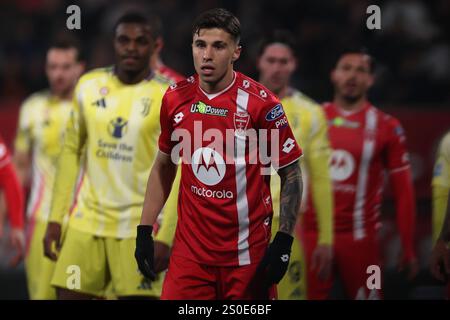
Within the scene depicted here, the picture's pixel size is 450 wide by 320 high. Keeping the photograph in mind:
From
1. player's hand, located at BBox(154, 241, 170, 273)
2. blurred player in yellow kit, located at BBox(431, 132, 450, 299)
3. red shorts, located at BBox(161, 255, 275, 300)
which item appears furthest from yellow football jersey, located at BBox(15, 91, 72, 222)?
blurred player in yellow kit, located at BBox(431, 132, 450, 299)

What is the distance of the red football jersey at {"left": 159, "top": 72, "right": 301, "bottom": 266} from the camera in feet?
20.2

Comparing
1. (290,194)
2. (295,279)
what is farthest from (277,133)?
(295,279)

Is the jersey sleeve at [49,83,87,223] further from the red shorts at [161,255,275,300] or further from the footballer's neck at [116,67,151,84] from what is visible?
the red shorts at [161,255,275,300]

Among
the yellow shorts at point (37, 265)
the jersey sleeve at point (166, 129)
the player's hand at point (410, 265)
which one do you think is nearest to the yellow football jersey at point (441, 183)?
the player's hand at point (410, 265)

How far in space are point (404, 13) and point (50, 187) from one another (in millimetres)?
5201

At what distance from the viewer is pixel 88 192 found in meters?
7.41

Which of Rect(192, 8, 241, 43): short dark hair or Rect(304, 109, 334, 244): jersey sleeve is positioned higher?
Rect(192, 8, 241, 43): short dark hair

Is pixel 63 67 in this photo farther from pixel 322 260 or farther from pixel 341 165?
pixel 322 260

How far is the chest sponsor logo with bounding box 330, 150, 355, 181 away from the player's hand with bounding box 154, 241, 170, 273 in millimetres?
2257

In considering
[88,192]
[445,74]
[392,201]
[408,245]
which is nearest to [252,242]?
[88,192]

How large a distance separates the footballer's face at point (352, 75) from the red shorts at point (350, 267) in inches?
43.9

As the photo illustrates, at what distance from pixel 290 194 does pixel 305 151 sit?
2.07 meters

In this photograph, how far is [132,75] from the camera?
7398 millimetres
